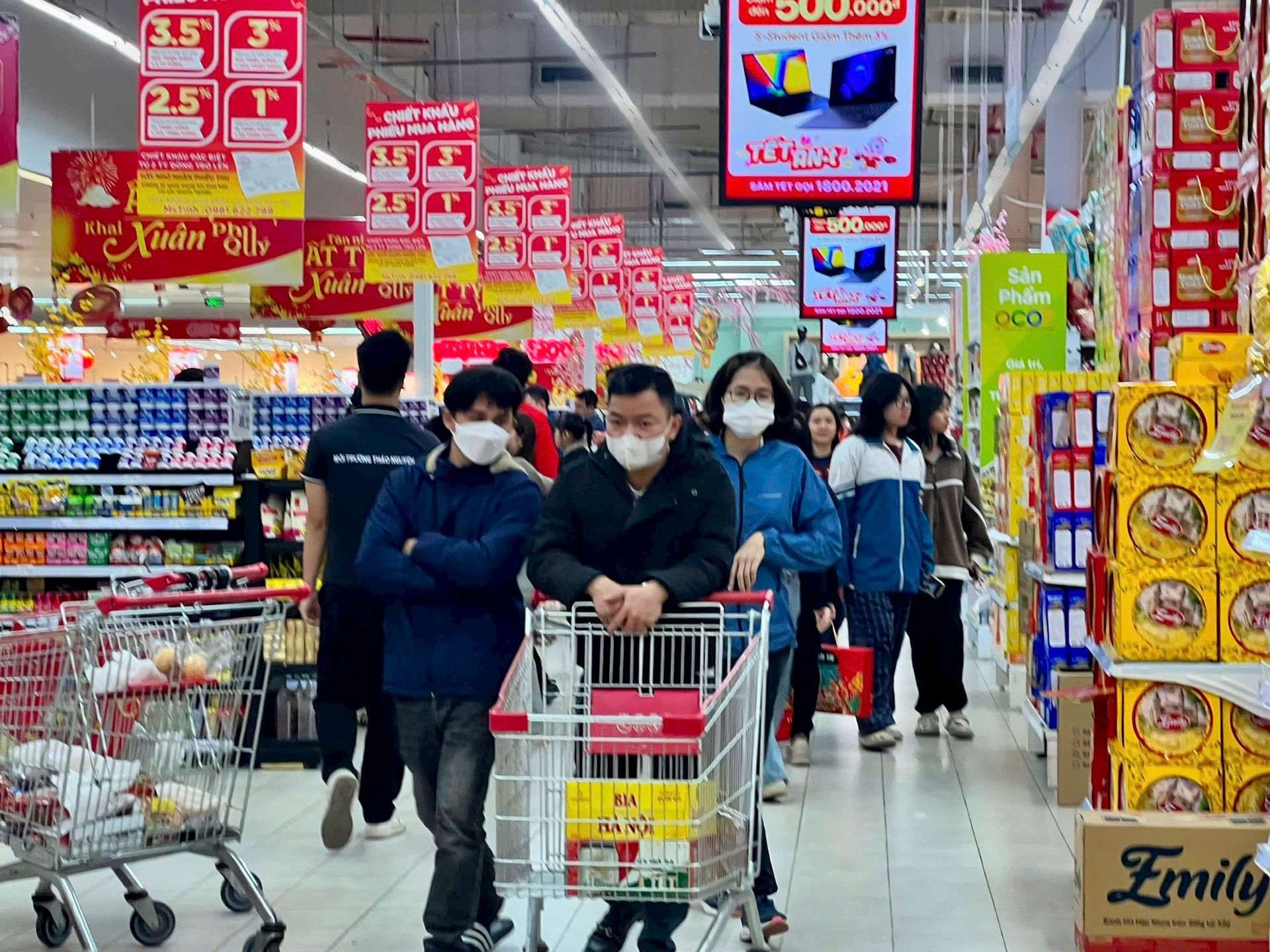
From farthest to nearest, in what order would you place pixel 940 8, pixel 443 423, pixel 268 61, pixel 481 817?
1. pixel 940 8
2. pixel 268 61
3. pixel 443 423
4. pixel 481 817

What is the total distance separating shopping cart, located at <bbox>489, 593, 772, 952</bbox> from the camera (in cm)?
327

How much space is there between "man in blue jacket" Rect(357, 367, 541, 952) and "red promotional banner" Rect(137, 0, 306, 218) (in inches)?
214

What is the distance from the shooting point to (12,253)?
82.5 ft

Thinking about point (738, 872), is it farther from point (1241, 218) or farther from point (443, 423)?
point (1241, 218)

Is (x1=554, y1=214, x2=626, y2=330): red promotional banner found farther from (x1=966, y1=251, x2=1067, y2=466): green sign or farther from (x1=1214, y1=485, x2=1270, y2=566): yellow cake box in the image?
(x1=1214, y1=485, x2=1270, y2=566): yellow cake box

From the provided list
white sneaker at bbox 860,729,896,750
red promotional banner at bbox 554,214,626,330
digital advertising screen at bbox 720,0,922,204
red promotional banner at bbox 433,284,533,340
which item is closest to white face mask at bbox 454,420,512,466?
digital advertising screen at bbox 720,0,922,204

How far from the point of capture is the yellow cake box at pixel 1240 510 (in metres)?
4.15

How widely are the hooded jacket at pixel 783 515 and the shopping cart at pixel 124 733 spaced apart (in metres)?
1.32

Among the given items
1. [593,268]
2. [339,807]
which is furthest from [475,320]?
[339,807]

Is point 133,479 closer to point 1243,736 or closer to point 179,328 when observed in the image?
point 1243,736

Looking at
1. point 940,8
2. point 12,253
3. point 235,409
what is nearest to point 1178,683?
point 235,409

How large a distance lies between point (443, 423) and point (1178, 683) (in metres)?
A: 2.14

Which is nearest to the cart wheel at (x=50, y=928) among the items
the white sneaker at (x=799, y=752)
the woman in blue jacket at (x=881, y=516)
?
the white sneaker at (x=799, y=752)

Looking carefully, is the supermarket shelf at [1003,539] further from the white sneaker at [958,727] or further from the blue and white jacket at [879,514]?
the blue and white jacket at [879,514]
